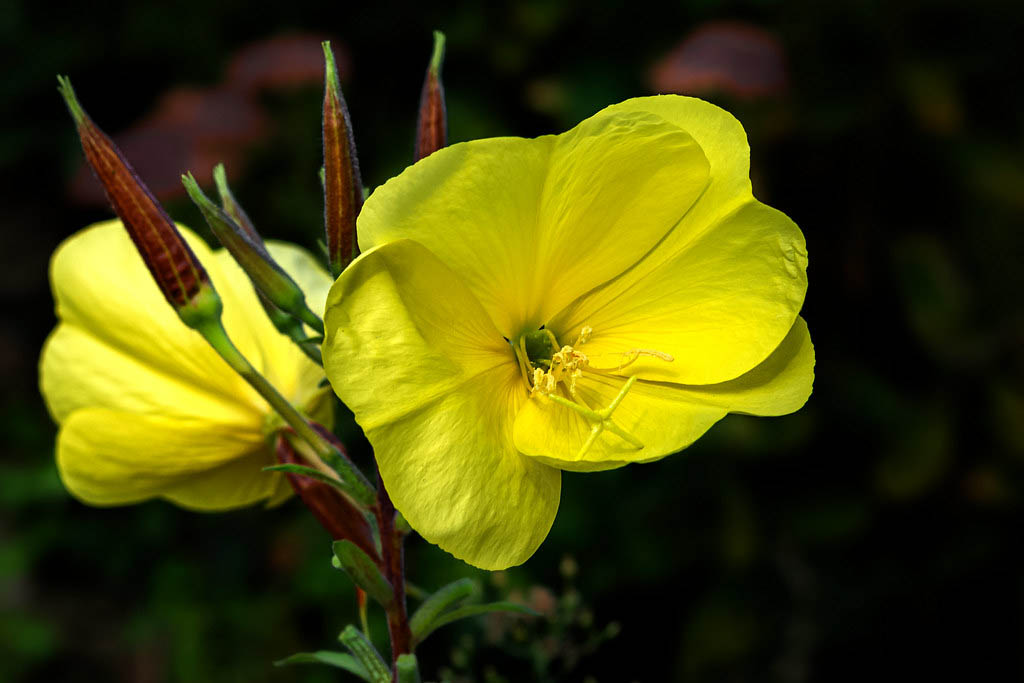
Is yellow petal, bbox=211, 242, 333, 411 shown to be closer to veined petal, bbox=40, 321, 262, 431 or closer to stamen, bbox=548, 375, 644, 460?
veined petal, bbox=40, 321, 262, 431

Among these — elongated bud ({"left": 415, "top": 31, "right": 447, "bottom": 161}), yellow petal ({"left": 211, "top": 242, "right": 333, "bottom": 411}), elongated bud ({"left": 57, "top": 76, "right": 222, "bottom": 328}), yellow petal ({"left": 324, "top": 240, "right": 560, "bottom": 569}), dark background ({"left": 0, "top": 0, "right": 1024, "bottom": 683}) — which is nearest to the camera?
yellow petal ({"left": 324, "top": 240, "right": 560, "bottom": 569})

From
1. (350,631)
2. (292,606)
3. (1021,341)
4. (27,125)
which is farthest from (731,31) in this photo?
(27,125)

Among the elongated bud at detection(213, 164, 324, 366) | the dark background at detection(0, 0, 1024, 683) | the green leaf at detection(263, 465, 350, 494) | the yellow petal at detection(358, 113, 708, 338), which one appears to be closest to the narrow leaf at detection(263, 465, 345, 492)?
the green leaf at detection(263, 465, 350, 494)

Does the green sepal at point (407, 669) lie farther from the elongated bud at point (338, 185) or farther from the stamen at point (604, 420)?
the elongated bud at point (338, 185)

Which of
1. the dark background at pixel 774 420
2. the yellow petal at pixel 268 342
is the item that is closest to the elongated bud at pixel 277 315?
the yellow petal at pixel 268 342

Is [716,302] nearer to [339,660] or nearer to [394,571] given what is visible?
[394,571]

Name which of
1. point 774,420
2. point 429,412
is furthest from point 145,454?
point 774,420

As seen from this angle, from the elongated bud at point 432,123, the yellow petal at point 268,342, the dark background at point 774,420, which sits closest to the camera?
the elongated bud at point 432,123
